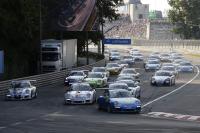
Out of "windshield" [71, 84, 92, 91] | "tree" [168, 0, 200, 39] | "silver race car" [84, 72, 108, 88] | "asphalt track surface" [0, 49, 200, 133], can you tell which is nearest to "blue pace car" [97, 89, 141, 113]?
"asphalt track surface" [0, 49, 200, 133]

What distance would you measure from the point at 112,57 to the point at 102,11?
878 centimetres

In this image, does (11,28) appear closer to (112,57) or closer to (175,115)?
(175,115)

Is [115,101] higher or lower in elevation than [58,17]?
lower

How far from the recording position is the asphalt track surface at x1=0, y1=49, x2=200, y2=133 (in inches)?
938

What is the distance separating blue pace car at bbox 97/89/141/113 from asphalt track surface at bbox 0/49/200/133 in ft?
1.47

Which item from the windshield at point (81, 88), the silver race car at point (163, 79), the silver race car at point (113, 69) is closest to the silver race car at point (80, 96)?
the windshield at point (81, 88)

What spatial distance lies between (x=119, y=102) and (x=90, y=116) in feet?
8.78

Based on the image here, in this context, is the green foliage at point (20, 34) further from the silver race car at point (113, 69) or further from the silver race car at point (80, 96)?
the silver race car at point (80, 96)

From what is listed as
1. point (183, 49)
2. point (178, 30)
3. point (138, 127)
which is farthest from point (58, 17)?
point (178, 30)

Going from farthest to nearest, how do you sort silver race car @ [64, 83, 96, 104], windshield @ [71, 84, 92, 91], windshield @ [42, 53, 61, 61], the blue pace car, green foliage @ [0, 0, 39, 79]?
windshield @ [42, 53, 61, 61] < green foliage @ [0, 0, 39, 79] < windshield @ [71, 84, 92, 91] < silver race car @ [64, 83, 96, 104] < the blue pace car

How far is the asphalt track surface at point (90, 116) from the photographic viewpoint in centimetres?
2381

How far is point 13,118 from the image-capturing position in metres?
29.1

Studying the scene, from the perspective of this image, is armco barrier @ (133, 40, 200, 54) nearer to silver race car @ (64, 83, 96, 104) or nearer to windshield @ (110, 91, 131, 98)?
silver race car @ (64, 83, 96, 104)

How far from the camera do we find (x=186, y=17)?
182 meters
